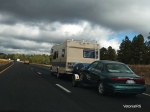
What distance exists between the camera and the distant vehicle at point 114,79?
441 inches

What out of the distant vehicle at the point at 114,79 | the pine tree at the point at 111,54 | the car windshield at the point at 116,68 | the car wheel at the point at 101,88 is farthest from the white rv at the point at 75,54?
the pine tree at the point at 111,54

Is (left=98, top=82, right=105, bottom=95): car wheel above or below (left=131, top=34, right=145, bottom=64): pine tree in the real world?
below

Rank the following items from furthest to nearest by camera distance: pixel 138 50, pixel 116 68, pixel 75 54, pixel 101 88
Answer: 1. pixel 138 50
2. pixel 75 54
3. pixel 116 68
4. pixel 101 88

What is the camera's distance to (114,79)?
11.3m

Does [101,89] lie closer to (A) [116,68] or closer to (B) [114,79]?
(B) [114,79]

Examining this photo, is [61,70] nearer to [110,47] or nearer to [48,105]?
[48,105]

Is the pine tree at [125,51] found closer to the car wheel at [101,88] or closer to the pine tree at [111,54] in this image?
the pine tree at [111,54]

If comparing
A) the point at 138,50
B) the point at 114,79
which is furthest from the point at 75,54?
the point at 138,50

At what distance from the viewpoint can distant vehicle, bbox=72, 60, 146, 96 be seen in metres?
11.2

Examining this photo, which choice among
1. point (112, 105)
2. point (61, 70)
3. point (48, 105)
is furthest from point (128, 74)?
point (61, 70)

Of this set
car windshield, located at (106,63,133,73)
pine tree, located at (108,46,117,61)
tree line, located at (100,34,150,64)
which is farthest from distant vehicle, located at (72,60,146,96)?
pine tree, located at (108,46,117,61)

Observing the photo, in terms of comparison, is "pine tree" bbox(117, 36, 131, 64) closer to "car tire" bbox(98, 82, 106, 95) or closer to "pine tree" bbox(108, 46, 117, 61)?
"pine tree" bbox(108, 46, 117, 61)

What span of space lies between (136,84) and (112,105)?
2206 mm

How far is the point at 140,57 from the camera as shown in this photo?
306ft
